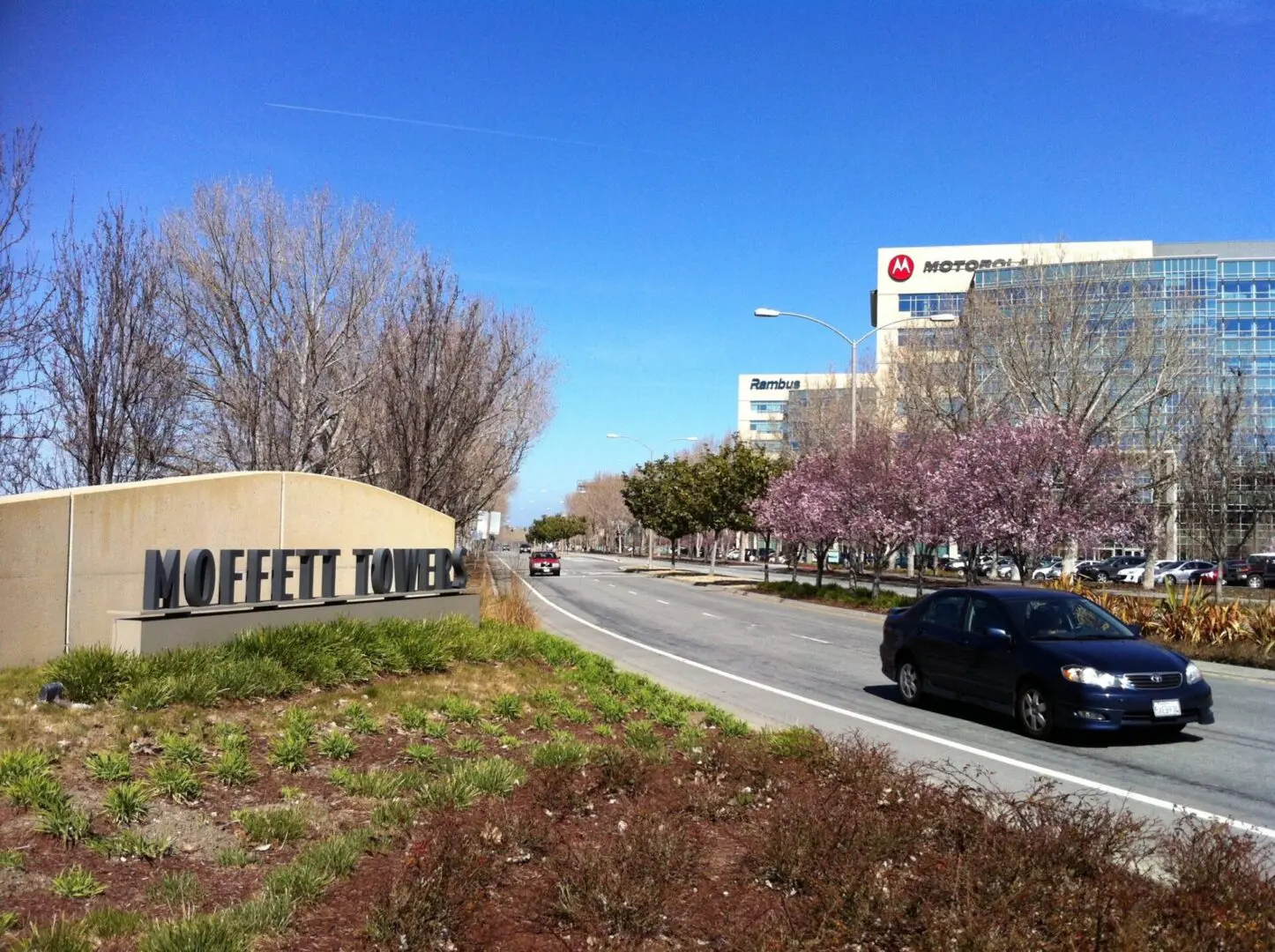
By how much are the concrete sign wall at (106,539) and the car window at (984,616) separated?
8.22 metres

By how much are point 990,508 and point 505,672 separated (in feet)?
56.6

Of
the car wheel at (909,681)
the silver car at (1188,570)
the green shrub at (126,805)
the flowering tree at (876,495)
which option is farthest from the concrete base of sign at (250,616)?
the silver car at (1188,570)

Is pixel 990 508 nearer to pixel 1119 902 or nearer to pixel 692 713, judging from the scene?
pixel 692 713

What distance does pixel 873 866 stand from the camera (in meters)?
4.74

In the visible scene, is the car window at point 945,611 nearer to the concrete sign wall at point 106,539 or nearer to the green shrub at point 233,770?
the concrete sign wall at point 106,539

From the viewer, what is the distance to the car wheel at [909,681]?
12680 millimetres

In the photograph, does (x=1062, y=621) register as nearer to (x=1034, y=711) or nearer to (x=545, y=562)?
(x=1034, y=711)

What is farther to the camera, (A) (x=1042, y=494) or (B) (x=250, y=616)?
(A) (x=1042, y=494)

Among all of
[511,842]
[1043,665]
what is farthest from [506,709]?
[1043,665]

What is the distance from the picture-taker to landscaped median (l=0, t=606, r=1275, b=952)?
4125 millimetres

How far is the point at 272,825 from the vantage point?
18.3 ft

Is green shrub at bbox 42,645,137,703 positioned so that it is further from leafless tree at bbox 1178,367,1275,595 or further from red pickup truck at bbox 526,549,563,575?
red pickup truck at bbox 526,549,563,575

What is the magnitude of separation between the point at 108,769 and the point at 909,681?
31.5 feet

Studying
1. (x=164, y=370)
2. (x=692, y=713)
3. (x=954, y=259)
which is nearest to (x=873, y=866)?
(x=692, y=713)
